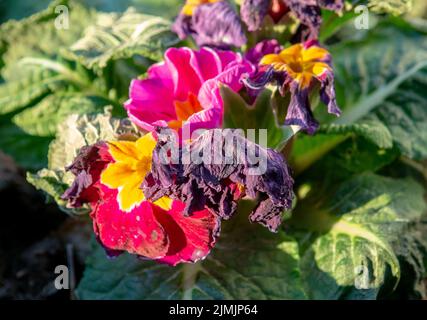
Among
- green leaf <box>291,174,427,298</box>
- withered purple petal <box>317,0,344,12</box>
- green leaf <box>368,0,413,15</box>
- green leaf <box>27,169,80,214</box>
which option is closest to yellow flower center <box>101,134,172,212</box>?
green leaf <box>27,169,80,214</box>

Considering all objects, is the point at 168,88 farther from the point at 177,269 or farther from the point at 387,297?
the point at 387,297

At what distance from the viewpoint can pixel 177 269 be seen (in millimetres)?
2352

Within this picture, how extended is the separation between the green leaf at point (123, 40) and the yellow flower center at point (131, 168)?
0.57m

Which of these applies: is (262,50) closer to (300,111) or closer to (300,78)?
(300,78)

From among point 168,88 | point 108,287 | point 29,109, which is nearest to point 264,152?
point 168,88

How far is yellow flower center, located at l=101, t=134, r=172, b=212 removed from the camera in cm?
198

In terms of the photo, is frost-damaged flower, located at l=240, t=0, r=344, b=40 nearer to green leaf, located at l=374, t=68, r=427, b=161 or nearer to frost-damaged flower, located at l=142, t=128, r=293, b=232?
green leaf, located at l=374, t=68, r=427, b=161

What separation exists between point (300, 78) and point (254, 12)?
38 centimetres

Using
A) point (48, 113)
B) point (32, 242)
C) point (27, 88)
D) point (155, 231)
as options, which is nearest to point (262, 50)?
point (155, 231)

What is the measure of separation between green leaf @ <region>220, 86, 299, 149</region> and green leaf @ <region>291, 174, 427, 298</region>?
490 mm

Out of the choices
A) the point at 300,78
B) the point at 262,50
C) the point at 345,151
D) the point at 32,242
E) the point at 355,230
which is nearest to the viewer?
the point at 300,78

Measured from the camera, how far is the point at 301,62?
87.3 inches

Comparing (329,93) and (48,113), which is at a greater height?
(329,93)

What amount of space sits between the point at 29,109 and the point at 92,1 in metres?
0.75
